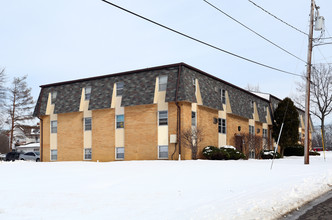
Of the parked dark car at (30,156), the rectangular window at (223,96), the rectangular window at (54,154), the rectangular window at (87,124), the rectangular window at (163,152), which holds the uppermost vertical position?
the rectangular window at (223,96)

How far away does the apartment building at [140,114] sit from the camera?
2584 cm

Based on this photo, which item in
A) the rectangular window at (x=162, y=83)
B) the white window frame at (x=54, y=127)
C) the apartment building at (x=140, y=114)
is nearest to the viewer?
the apartment building at (x=140, y=114)

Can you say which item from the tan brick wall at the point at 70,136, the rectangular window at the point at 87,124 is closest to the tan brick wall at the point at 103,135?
the rectangular window at the point at 87,124

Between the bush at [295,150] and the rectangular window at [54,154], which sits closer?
the rectangular window at [54,154]

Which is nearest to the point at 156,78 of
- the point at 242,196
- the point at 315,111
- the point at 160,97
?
the point at 160,97

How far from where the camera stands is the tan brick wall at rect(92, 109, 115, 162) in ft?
95.4

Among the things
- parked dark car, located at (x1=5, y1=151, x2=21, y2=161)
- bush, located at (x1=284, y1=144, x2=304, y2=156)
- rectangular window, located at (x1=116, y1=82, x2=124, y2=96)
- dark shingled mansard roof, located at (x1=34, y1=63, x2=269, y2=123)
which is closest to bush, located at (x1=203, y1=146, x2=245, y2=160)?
dark shingled mansard roof, located at (x1=34, y1=63, x2=269, y2=123)

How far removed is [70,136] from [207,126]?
12.6 m

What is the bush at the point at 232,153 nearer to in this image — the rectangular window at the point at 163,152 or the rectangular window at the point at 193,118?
the rectangular window at the point at 193,118

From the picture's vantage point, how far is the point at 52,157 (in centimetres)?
3306

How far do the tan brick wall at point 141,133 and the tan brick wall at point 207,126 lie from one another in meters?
3.50

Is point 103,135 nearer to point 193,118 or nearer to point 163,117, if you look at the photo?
point 163,117

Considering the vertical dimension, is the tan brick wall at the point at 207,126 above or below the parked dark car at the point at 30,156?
above

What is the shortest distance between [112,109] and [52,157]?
8670 mm
